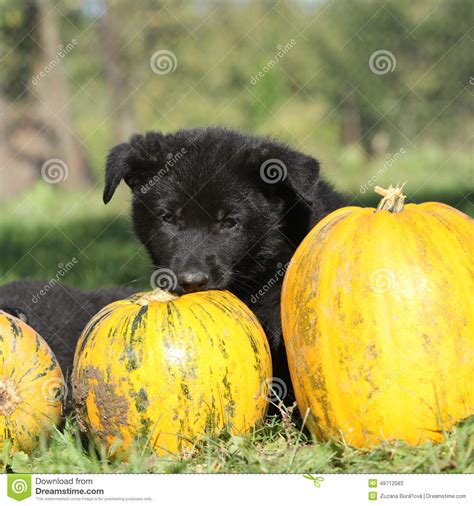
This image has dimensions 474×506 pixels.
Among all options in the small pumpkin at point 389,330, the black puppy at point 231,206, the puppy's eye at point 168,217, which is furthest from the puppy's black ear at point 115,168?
the small pumpkin at point 389,330

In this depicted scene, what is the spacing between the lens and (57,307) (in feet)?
13.7

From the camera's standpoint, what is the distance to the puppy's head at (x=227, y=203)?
380cm

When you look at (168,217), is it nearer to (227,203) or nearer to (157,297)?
(227,203)

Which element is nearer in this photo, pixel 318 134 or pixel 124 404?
pixel 124 404

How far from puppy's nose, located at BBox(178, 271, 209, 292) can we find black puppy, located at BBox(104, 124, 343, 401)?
0.64 feet

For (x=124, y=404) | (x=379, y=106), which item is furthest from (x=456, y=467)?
(x=379, y=106)

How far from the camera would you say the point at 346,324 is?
272 cm

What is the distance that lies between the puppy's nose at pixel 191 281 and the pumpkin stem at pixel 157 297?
0.32 metres

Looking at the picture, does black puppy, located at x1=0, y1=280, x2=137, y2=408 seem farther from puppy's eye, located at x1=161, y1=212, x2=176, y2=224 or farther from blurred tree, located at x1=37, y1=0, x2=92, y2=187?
blurred tree, located at x1=37, y1=0, x2=92, y2=187

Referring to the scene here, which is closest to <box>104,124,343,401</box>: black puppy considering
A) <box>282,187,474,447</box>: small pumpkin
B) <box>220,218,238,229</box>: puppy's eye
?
<box>220,218,238,229</box>: puppy's eye

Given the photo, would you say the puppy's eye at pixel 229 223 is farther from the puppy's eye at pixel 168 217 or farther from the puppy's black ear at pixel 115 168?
the puppy's black ear at pixel 115 168
